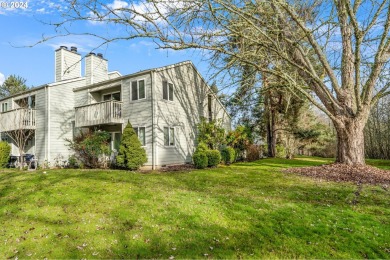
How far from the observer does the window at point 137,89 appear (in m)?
15.3

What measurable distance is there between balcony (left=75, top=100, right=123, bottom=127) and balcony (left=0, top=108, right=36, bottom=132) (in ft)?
12.7

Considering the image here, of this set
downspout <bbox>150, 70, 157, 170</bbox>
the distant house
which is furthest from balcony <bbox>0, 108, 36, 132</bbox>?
downspout <bbox>150, 70, 157, 170</bbox>

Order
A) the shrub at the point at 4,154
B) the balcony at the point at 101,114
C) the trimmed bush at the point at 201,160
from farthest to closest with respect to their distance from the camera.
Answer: the shrub at the point at 4,154, the balcony at the point at 101,114, the trimmed bush at the point at 201,160

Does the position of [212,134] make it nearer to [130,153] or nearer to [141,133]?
[141,133]

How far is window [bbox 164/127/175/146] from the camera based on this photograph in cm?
1563

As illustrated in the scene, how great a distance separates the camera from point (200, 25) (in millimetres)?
10281

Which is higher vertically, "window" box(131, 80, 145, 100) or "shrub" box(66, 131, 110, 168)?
"window" box(131, 80, 145, 100)

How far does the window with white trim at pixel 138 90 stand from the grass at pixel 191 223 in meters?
8.65

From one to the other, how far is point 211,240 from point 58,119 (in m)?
16.8

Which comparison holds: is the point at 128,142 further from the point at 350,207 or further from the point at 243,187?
the point at 350,207

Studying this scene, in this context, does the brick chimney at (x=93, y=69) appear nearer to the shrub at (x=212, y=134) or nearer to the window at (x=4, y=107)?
the window at (x=4, y=107)

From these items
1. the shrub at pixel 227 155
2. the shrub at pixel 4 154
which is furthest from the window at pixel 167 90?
the shrub at pixel 4 154

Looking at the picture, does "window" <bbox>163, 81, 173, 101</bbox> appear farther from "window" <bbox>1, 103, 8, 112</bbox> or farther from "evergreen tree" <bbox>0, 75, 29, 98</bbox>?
"evergreen tree" <bbox>0, 75, 29, 98</bbox>

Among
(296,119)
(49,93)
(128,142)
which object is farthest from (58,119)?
(296,119)
